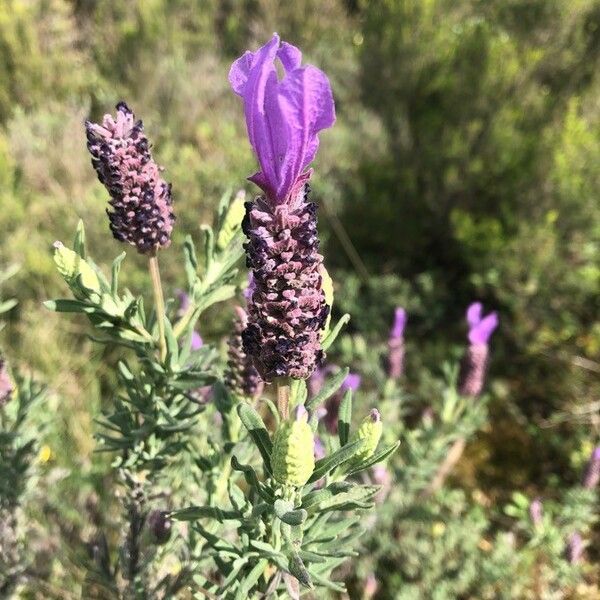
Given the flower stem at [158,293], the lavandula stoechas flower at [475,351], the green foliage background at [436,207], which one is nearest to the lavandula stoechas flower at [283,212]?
the flower stem at [158,293]

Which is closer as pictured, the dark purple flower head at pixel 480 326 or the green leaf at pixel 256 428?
the green leaf at pixel 256 428

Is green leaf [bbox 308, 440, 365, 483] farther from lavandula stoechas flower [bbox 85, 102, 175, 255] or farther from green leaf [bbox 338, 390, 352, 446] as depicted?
lavandula stoechas flower [bbox 85, 102, 175, 255]

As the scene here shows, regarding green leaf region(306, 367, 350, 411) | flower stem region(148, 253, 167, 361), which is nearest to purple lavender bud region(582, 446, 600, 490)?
green leaf region(306, 367, 350, 411)

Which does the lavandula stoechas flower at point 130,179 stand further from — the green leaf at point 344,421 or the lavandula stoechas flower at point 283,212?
the green leaf at point 344,421

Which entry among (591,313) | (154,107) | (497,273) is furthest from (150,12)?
(591,313)

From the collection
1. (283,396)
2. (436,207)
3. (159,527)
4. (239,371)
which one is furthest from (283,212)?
(436,207)

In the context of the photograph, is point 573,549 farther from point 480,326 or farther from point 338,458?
point 338,458

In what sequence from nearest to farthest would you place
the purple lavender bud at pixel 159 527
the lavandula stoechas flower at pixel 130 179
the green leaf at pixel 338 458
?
1. the green leaf at pixel 338 458
2. the lavandula stoechas flower at pixel 130 179
3. the purple lavender bud at pixel 159 527
